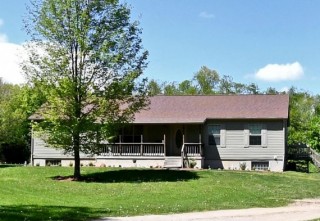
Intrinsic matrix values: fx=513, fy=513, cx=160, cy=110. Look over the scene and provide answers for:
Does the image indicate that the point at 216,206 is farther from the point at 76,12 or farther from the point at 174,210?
the point at 76,12

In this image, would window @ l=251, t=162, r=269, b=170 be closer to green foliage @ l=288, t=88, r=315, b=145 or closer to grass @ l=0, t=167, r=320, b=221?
grass @ l=0, t=167, r=320, b=221

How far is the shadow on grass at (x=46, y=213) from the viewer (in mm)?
14477

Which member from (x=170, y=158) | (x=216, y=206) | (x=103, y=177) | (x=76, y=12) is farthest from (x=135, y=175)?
(x=216, y=206)

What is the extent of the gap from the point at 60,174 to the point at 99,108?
18.3 ft

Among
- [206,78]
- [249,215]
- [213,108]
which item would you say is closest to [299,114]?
[206,78]

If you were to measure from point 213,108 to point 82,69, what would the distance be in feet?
44.1

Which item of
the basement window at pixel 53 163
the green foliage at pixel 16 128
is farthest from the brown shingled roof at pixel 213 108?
the green foliage at pixel 16 128

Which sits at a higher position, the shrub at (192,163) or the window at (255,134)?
the window at (255,134)

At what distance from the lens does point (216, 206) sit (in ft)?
59.6

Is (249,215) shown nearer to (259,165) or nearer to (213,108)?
(259,165)

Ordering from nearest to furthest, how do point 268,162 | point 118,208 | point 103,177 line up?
point 118,208 → point 103,177 → point 268,162

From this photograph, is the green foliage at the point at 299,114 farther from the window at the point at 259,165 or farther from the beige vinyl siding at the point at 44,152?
the beige vinyl siding at the point at 44,152

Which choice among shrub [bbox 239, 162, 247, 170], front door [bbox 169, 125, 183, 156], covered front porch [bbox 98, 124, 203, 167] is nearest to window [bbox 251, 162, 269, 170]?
shrub [bbox 239, 162, 247, 170]

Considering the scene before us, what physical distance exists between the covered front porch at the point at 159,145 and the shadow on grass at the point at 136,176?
4657 mm
